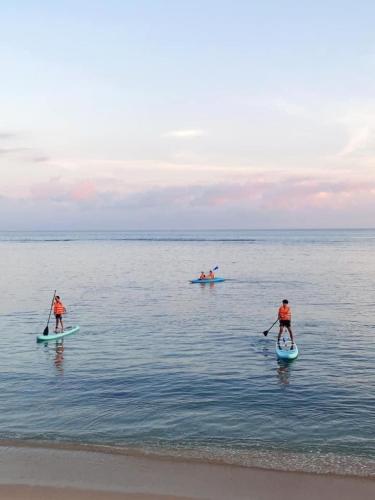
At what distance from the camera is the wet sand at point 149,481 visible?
11.4 metres

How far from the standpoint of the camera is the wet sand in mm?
11430

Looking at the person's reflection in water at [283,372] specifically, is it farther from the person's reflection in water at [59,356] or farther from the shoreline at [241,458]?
the person's reflection in water at [59,356]

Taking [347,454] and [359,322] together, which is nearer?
[347,454]

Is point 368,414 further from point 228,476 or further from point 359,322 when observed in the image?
point 359,322

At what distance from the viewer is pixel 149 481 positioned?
479 inches

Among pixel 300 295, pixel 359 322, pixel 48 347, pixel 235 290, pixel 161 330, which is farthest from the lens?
pixel 235 290

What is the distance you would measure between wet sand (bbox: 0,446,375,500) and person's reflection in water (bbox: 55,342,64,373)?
10133 millimetres

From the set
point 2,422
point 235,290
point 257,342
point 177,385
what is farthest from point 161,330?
point 235,290

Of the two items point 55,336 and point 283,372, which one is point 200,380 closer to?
point 283,372

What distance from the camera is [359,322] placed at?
34.3 meters

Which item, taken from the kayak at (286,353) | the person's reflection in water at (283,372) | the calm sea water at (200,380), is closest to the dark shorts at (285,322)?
the calm sea water at (200,380)

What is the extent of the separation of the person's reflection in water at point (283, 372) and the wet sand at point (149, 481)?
895 centimetres

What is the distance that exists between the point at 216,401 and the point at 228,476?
20.8 ft

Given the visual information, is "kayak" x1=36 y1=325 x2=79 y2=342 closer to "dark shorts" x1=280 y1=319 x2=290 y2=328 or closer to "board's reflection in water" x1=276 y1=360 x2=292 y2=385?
"dark shorts" x1=280 y1=319 x2=290 y2=328
